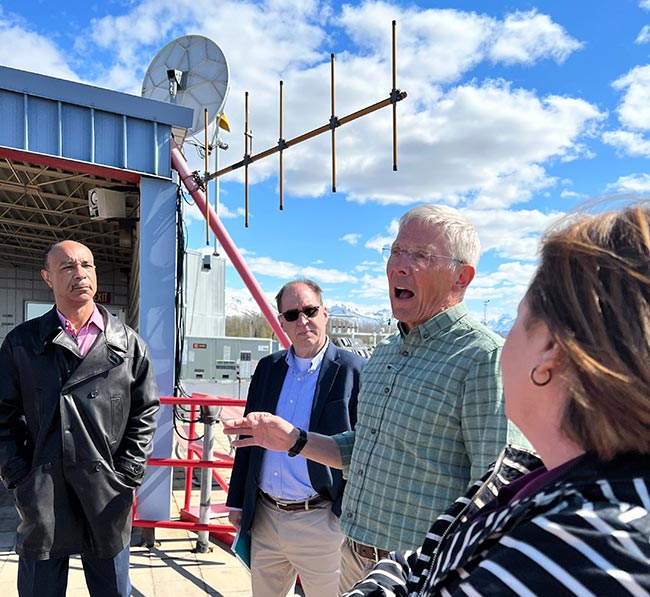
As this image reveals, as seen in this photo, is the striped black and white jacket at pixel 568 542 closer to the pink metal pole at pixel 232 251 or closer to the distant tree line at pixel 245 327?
the pink metal pole at pixel 232 251

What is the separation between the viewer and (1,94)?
3994mm

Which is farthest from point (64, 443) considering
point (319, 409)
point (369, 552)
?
point (369, 552)

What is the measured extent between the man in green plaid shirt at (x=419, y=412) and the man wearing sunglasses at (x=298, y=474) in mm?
568

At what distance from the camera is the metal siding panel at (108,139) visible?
4281 millimetres

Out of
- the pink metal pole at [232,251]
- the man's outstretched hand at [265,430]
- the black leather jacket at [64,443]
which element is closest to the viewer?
the man's outstretched hand at [265,430]

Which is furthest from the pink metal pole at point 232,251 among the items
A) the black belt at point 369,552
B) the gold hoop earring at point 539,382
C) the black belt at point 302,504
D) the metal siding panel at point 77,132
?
the gold hoop earring at point 539,382

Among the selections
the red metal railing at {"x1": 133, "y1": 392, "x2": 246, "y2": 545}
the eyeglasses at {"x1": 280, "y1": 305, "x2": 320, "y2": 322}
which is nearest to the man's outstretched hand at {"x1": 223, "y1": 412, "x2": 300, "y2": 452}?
the eyeglasses at {"x1": 280, "y1": 305, "x2": 320, "y2": 322}

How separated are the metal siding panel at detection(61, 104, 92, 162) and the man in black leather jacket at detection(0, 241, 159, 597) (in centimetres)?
193

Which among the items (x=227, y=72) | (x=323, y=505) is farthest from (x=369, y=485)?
(x=227, y=72)

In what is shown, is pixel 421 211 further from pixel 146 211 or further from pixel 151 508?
pixel 151 508

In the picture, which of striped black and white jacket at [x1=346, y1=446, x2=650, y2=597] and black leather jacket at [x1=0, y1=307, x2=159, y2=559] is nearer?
striped black and white jacket at [x1=346, y1=446, x2=650, y2=597]

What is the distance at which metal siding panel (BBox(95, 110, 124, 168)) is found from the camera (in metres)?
4.28

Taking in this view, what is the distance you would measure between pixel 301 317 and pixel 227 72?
4.70 meters

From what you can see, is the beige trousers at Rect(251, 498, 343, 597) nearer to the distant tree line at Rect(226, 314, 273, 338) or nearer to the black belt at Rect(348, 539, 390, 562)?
the black belt at Rect(348, 539, 390, 562)
